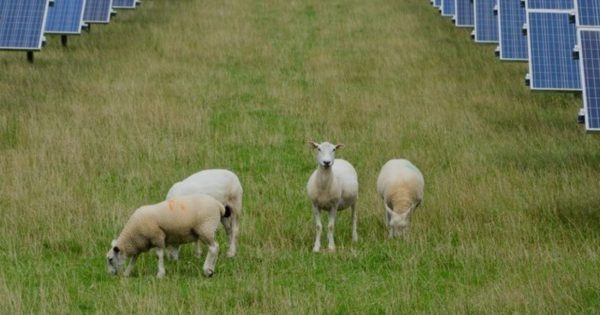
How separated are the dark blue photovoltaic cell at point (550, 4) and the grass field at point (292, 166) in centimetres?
202

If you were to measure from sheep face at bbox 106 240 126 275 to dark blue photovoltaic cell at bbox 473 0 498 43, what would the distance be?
20.5 meters

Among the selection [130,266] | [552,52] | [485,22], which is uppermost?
[485,22]

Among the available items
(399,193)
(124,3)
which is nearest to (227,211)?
(399,193)

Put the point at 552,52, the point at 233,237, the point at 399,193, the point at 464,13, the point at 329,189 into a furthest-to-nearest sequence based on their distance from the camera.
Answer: the point at 464,13, the point at 552,52, the point at 399,193, the point at 329,189, the point at 233,237

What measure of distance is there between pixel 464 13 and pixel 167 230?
25.7m

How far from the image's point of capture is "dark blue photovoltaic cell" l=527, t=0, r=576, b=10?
79.7 feet

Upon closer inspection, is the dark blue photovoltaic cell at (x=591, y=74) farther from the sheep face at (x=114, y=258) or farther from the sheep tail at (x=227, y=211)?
the sheep face at (x=114, y=258)

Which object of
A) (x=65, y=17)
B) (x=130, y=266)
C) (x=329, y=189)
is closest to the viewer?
(x=130, y=266)

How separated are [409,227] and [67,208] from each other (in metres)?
4.05

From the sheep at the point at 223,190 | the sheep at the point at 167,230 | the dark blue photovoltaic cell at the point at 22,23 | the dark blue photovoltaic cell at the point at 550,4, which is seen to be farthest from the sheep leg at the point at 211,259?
the dark blue photovoltaic cell at the point at 550,4

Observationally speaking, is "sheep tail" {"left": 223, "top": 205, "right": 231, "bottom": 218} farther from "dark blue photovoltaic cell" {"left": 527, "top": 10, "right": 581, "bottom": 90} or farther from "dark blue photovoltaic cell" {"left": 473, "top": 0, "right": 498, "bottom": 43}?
"dark blue photovoltaic cell" {"left": 473, "top": 0, "right": 498, "bottom": 43}

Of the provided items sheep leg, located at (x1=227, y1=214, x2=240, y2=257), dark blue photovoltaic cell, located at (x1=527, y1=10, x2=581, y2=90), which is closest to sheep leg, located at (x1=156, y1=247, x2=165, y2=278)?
sheep leg, located at (x1=227, y1=214, x2=240, y2=257)

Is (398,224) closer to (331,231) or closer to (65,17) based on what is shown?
(331,231)

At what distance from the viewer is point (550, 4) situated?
80.7 feet
